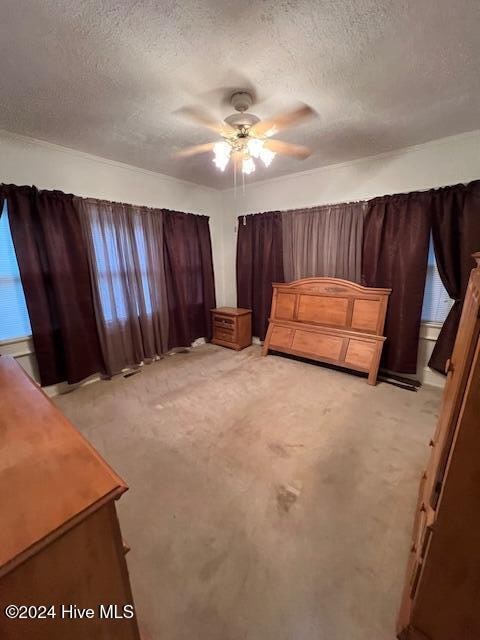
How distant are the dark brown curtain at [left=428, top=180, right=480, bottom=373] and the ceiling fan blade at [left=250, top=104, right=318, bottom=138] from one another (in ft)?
4.98

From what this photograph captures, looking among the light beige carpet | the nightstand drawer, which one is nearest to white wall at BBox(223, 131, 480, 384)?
the light beige carpet

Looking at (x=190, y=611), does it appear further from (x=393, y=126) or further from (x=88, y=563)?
(x=393, y=126)

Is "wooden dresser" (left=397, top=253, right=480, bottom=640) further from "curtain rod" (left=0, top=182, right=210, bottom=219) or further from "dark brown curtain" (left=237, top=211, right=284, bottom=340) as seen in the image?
"curtain rod" (left=0, top=182, right=210, bottom=219)

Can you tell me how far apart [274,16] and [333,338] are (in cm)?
275

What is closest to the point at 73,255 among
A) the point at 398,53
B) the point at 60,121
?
the point at 60,121

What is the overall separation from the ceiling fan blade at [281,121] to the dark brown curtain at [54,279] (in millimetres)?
1931

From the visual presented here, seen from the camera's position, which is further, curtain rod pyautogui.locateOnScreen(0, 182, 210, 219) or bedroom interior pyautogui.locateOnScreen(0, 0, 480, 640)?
curtain rod pyautogui.locateOnScreen(0, 182, 210, 219)

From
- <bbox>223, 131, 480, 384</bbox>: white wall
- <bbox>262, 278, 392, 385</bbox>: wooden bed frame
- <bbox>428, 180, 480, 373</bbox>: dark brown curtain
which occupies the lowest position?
<bbox>262, 278, 392, 385</bbox>: wooden bed frame

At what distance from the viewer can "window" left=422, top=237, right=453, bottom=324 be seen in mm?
2717

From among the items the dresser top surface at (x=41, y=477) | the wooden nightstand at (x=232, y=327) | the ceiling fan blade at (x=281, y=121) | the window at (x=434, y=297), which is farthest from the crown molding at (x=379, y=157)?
the dresser top surface at (x=41, y=477)

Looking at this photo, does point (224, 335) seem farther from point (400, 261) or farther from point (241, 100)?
point (241, 100)

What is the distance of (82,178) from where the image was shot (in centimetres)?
275

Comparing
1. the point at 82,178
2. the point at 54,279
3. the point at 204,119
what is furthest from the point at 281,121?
the point at 54,279

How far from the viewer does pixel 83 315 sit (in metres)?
2.84
